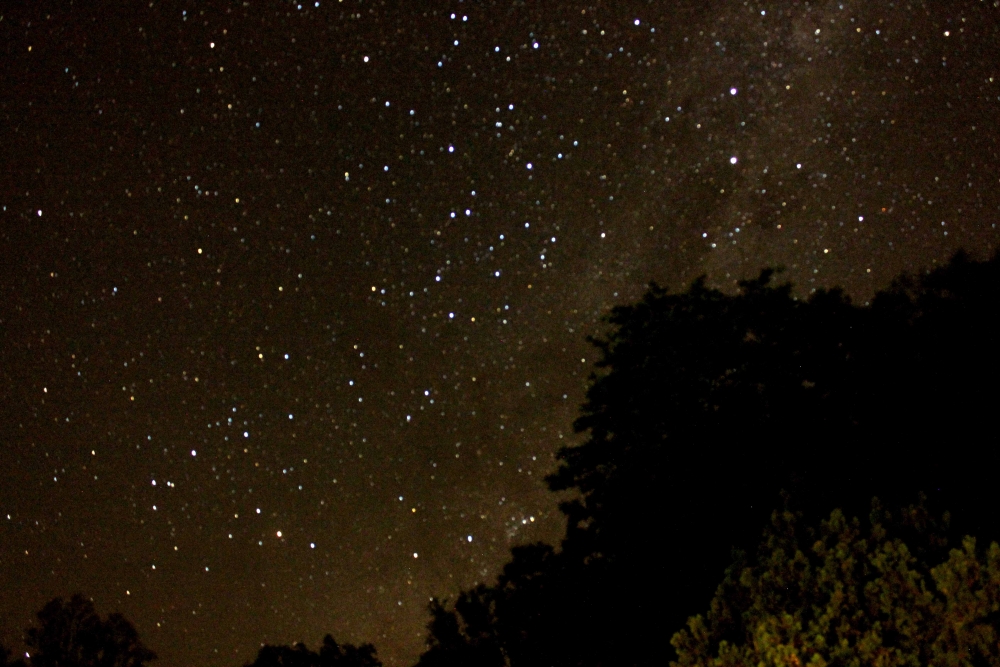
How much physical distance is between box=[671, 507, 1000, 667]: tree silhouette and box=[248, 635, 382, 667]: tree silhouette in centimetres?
926

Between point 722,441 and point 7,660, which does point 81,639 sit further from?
point 722,441

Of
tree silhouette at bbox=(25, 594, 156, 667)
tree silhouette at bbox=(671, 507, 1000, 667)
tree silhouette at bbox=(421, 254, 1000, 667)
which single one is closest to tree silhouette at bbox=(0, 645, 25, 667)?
tree silhouette at bbox=(25, 594, 156, 667)

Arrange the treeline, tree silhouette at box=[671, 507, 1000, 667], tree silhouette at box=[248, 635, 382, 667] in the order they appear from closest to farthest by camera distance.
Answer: tree silhouette at box=[671, 507, 1000, 667] → the treeline → tree silhouette at box=[248, 635, 382, 667]

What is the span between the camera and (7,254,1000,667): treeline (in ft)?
28.9

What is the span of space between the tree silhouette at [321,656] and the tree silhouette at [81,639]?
2.96m

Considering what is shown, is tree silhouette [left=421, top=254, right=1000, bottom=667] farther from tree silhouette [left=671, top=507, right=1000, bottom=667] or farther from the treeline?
tree silhouette [left=671, top=507, right=1000, bottom=667]

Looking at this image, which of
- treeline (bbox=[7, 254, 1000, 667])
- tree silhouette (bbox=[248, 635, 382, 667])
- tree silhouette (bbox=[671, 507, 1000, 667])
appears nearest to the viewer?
tree silhouette (bbox=[671, 507, 1000, 667])

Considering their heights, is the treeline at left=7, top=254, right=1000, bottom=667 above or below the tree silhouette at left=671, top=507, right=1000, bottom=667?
above

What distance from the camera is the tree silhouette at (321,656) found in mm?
12422

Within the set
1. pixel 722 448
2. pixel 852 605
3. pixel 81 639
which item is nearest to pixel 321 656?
pixel 81 639

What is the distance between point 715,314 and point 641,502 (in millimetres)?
2702

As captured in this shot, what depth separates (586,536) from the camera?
36.9ft

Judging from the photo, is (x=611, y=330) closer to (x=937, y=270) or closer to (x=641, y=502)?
(x=641, y=502)

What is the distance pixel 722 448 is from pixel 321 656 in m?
6.64
